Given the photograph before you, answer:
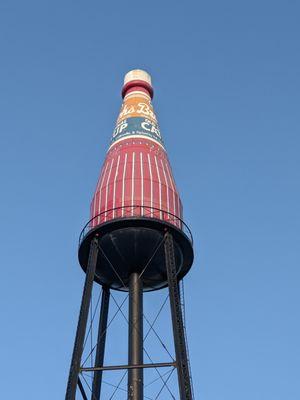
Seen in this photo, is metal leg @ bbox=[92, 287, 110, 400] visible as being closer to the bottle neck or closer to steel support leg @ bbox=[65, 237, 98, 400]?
steel support leg @ bbox=[65, 237, 98, 400]

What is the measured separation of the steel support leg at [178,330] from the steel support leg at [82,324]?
250 cm

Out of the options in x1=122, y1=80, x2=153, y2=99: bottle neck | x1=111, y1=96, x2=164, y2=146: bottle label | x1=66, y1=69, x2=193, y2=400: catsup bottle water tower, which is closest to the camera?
x1=66, y1=69, x2=193, y2=400: catsup bottle water tower

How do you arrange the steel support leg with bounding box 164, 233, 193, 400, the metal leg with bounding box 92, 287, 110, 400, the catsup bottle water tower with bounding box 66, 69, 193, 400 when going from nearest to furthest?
the steel support leg with bounding box 164, 233, 193, 400
the catsup bottle water tower with bounding box 66, 69, 193, 400
the metal leg with bounding box 92, 287, 110, 400

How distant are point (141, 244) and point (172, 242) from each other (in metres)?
1.09

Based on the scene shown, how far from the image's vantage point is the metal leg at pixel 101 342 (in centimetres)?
2178

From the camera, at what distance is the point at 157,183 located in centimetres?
2331

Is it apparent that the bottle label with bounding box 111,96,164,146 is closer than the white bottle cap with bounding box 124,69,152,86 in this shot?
Yes

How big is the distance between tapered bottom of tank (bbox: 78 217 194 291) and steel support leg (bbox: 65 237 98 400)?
64cm

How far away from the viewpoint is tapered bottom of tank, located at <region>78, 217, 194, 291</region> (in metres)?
21.8

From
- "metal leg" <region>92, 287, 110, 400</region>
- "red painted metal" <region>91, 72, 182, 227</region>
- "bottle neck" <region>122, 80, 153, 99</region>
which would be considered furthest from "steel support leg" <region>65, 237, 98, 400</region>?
"bottle neck" <region>122, 80, 153, 99</region>

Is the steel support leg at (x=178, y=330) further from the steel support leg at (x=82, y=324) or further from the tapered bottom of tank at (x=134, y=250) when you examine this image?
the steel support leg at (x=82, y=324)

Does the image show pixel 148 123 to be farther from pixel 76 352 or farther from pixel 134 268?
pixel 76 352

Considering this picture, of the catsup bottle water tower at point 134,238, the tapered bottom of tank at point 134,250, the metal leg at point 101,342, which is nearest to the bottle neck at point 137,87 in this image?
the catsup bottle water tower at point 134,238

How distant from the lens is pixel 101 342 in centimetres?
2264
